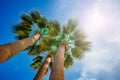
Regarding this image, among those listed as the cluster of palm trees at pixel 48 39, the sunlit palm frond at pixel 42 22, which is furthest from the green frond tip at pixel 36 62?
the sunlit palm frond at pixel 42 22

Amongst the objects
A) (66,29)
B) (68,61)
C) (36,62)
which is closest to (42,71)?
(68,61)

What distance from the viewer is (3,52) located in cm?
689

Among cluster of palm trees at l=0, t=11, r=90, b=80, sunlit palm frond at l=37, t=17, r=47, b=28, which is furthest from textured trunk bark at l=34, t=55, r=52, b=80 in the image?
sunlit palm frond at l=37, t=17, r=47, b=28

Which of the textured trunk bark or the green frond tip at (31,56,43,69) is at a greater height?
the green frond tip at (31,56,43,69)

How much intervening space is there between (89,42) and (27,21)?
20.2 feet

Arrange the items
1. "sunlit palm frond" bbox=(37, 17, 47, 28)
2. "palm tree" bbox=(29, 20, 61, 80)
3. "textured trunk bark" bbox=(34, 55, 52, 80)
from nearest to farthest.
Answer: "textured trunk bark" bbox=(34, 55, 52, 80) < "palm tree" bbox=(29, 20, 61, 80) < "sunlit palm frond" bbox=(37, 17, 47, 28)

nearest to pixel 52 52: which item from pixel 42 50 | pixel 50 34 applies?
pixel 42 50

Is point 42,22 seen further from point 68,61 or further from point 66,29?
point 68,61

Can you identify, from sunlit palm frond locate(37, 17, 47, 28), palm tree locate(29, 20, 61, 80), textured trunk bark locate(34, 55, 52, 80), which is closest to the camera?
textured trunk bark locate(34, 55, 52, 80)

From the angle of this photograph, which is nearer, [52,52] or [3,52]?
[3,52]

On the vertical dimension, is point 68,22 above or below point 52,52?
above

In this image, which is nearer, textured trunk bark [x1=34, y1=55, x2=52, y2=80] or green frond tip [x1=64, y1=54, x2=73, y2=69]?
textured trunk bark [x1=34, y1=55, x2=52, y2=80]

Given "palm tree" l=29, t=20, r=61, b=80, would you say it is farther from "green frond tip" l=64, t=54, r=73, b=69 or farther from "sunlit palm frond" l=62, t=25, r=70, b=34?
"green frond tip" l=64, t=54, r=73, b=69

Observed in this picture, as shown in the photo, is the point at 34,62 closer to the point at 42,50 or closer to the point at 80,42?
the point at 42,50
